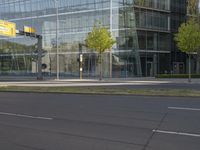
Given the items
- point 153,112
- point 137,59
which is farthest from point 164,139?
point 137,59

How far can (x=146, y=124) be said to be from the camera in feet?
36.9

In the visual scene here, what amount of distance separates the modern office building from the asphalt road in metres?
38.8

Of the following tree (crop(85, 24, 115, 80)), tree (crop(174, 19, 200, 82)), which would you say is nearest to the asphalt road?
tree (crop(174, 19, 200, 82))

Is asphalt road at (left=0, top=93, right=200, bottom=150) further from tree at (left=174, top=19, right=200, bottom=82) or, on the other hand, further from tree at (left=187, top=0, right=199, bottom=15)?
tree at (left=187, top=0, right=199, bottom=15)

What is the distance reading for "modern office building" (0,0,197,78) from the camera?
5822 cm

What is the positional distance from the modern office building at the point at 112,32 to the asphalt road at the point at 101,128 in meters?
38.8

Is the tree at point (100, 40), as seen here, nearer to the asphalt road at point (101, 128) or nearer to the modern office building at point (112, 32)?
the modern office building at point (112, 32)

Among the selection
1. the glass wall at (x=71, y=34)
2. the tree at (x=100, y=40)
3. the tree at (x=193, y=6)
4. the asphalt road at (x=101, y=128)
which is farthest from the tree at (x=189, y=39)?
the asphalt road at (x=101, y=128)

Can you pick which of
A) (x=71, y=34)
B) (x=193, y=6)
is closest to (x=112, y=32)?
(x=71, y=34)

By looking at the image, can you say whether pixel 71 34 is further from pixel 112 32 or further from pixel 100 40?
pixel 100 40

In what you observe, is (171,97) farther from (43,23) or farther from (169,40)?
(43,23)

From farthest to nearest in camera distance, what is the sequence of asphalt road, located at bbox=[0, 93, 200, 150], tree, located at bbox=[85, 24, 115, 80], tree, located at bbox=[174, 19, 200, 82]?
1. tree, located at bbox=[85, 24, 115, 80]
2. tree, located at bbox=[174, 19, 200, 82]
3. asphalt road, located at bbox=[0, 93, 200, 150]

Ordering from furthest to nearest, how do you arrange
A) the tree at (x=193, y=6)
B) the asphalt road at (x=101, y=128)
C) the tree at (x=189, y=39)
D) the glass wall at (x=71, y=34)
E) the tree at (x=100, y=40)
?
1. the glass wall at (x=71, y=34)
2. the tree at (x=193, y=6)
3. the tree at (x=100, y=40)
4. the tree at (x=189, y=39)
5. the asphalt road at (x=101, y=128)

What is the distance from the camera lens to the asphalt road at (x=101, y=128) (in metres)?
8.52
